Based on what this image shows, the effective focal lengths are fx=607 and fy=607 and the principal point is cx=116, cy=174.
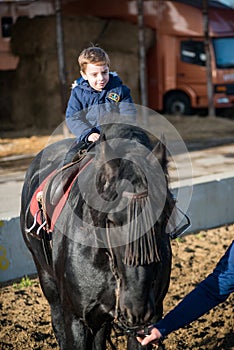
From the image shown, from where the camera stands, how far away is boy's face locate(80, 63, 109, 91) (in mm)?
4270

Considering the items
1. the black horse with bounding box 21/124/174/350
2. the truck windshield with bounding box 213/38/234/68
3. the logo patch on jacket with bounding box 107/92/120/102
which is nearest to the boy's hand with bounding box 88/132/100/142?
the black horse with bounding box 21/124/174/350

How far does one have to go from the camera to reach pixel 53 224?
4.02 meters

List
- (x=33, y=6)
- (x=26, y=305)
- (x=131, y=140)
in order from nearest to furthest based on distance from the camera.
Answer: (x=131, y=140), (x=26, y=305), (x=33, y=6)

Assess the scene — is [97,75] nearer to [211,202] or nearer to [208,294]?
[208,294]

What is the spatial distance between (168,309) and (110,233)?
108 inches

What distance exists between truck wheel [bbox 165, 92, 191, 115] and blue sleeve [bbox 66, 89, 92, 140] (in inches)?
625

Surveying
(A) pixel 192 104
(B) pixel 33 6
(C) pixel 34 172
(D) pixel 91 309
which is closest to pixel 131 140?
(D) pixel 91 309

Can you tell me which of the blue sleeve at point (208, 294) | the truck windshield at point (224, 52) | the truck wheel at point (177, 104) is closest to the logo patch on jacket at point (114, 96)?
the blue sleeve at point (208, 294)

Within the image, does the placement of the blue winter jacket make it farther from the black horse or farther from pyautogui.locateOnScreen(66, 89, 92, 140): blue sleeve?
the black horse

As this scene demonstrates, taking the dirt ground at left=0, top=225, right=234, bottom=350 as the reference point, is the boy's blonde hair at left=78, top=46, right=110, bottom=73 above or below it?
above

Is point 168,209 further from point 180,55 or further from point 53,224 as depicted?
point 180,55

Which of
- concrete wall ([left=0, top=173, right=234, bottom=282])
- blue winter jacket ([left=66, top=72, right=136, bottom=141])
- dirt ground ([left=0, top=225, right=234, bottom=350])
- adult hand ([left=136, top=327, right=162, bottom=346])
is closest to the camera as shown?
adult hand ([left=136, top=327, right=162, bottom=346])

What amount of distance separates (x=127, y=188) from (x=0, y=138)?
45.5ft

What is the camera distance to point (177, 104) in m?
20.2
